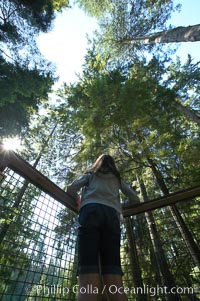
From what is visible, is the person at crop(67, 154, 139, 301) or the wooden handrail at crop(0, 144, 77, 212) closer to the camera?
the person at crop(67, 154, 139, 301)

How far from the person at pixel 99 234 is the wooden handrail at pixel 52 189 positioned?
0.14 meters

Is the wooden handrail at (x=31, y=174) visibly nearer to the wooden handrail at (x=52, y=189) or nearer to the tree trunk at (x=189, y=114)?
the wooden handrail at (x=52, y=189)

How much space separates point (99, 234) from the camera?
1.58 m

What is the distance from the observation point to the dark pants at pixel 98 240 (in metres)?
1.39

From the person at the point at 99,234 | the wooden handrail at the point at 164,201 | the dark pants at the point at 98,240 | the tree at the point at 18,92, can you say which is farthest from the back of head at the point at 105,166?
the tree at the point at 18,92

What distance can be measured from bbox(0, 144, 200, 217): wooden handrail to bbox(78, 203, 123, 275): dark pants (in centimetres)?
52

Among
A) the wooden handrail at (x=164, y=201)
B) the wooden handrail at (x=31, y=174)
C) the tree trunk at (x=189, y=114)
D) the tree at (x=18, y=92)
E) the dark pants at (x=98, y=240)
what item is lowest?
the dark pants at (x=98, y=240)

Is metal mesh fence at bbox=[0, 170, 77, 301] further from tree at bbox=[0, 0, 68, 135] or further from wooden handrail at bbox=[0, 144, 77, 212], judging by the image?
tree at bbox=[0, 0, 68, 135]

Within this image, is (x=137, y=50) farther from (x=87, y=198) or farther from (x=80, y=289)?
(x=80, y=289)

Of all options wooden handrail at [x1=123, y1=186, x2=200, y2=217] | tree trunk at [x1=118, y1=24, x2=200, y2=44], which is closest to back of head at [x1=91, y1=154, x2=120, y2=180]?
wooden handrail at [x1=123, y1=186, x2=200, y2=217]

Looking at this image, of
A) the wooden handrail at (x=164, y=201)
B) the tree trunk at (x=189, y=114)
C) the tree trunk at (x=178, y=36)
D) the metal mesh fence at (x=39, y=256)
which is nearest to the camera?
the metal mesh fence at (x=39, y=256)

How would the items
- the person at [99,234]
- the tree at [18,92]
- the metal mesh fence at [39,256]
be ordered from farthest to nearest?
the tree at [18,92], the metal mesh fence at [39,256], the person at [99,234]

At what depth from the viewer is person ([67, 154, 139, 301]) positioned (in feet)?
4.35

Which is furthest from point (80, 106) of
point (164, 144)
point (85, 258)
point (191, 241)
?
point (85, 258)
